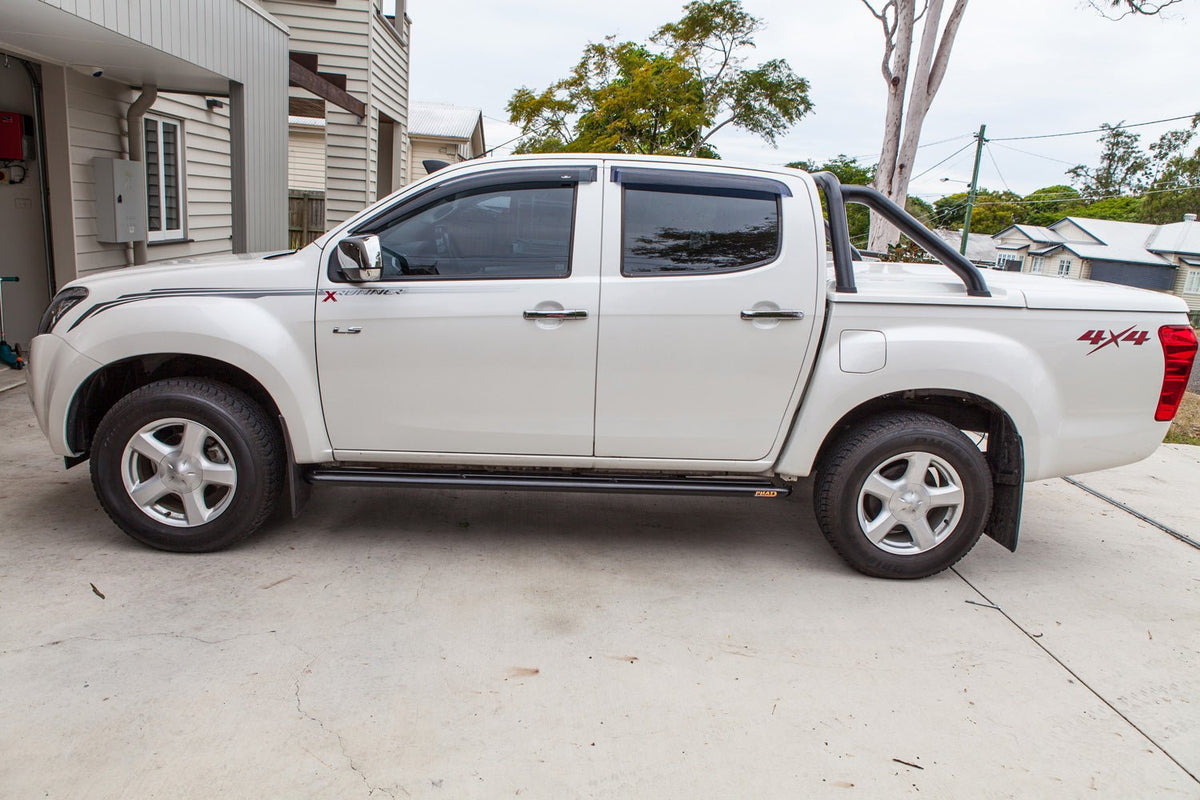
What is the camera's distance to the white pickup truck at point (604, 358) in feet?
13.4

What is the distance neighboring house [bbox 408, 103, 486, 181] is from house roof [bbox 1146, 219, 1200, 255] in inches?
1658

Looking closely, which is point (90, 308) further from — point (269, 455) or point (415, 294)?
point (415, 294)

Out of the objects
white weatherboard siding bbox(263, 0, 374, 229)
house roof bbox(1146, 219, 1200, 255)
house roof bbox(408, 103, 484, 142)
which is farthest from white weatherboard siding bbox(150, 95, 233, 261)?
house roof bbox(1146, 219, 1200, 255)

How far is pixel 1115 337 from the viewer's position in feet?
13.6

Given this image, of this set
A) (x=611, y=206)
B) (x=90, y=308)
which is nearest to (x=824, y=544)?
(x=611, y=206)

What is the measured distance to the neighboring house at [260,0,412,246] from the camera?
13.7 metres

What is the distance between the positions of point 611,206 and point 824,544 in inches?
86.1

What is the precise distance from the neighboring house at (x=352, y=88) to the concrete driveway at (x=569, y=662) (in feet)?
27.0

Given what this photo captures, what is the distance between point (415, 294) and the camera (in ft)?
13.4

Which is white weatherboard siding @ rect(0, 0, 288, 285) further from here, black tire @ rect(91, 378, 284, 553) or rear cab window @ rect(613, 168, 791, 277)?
rear cab window @ rect(613, 168, 791, 277)

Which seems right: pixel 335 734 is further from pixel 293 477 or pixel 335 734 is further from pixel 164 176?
pixel 164 176

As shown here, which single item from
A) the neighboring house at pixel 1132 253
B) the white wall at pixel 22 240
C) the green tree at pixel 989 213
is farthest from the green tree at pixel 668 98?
the green tree at pixel 989 213

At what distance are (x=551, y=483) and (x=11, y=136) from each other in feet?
20.4

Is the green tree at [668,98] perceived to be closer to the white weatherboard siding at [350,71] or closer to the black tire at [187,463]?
the white weatherboard siding at [350,71]
